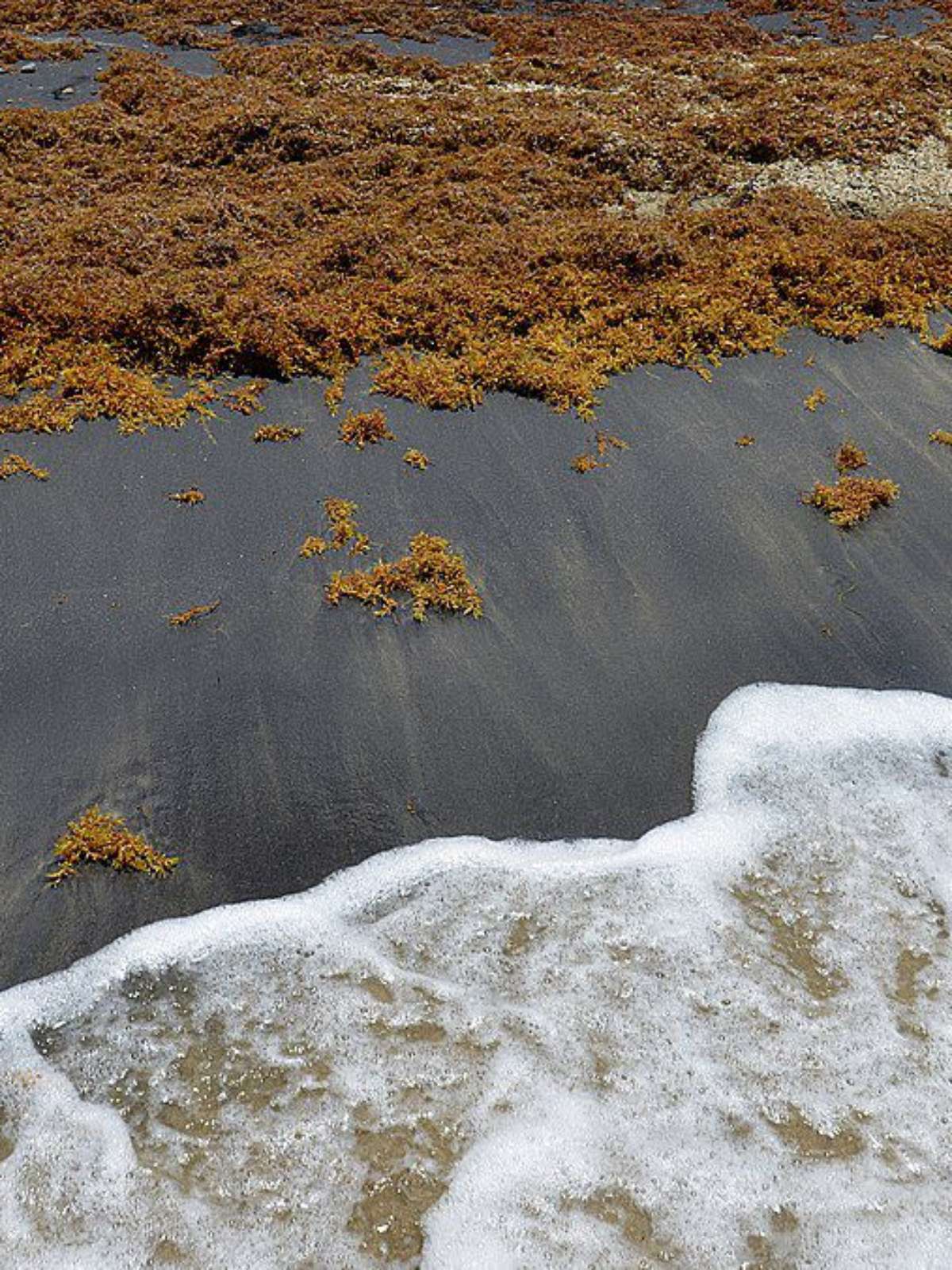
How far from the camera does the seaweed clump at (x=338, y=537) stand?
712 centimetres

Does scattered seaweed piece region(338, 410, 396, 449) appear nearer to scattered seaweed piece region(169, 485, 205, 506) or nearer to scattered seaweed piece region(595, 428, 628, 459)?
scattered seaweed piece region(169, 485, 205, 506)

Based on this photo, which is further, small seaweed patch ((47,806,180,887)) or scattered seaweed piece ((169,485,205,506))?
scattered seaweed piece ((169,485,205,506))

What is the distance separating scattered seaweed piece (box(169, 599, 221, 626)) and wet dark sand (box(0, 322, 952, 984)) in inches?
3.0

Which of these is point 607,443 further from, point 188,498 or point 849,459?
point 188,498

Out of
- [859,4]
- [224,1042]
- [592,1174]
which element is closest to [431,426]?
[224,1042]

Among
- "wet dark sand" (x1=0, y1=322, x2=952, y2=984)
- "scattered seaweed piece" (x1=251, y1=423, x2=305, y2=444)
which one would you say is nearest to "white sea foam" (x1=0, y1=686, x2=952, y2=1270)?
"wet dark sand" (x1=0, y1=322, x2=952, y2=984)

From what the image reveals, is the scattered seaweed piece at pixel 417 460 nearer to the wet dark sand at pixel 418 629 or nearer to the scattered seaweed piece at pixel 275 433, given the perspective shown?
the wet dark sand at pixel 418 629

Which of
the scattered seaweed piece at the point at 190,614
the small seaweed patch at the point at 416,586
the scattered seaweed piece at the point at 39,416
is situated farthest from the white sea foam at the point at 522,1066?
the scattered seaweed piece at the point at 39,416

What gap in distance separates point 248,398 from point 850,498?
5.72 meters

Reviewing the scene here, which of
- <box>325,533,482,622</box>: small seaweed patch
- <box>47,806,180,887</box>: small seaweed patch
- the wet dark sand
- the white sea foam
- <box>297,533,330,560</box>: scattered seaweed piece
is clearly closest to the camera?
the white sea foam

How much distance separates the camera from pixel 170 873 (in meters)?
5.26

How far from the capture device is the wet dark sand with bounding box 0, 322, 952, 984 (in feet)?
18.4

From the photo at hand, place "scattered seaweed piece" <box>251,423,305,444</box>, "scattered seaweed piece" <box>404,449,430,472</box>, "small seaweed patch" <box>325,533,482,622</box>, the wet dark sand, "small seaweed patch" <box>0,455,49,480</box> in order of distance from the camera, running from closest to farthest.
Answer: the wet dark sand
"small seaweed patch" <box>325,533,482,622</box>
"small seaweed patch" <box>0,455,49,480</box>
"scattered seaweed piece" <box>404,449,430,472</box>
"scattered seaweed piece" <box>251,423,305,444</box>

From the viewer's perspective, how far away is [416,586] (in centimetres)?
690
